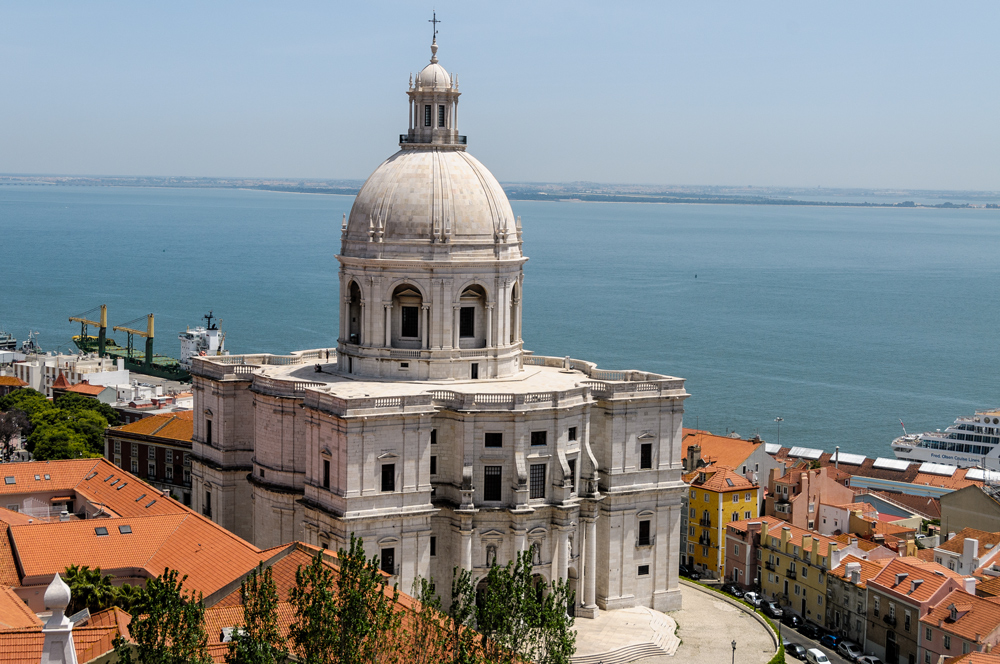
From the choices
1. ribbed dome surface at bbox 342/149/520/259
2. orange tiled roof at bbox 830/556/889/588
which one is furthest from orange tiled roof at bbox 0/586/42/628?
orange tiled roof at bbox 830/556/889/588

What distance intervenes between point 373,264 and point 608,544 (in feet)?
49.2

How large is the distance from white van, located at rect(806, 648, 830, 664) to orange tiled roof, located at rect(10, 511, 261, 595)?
24.2 metres

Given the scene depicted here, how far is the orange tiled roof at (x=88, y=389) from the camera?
105 m

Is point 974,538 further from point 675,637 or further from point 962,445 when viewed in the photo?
point 962,445

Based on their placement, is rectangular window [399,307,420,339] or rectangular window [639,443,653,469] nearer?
rectangular window [639,443,653,469]

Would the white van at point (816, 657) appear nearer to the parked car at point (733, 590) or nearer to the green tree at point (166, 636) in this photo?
the parked car at point (733, 590)

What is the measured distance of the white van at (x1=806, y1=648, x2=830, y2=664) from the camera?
5916cm

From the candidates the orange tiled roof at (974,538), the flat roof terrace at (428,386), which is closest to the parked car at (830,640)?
the orange tiled roof at (974,538)

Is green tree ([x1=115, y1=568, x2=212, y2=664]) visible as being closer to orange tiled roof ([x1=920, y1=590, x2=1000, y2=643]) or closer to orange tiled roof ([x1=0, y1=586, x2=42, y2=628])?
orange tiled roof ([x1=0, y1=586, x2=42, y2=628])

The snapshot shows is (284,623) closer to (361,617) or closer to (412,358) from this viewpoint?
(361,617)

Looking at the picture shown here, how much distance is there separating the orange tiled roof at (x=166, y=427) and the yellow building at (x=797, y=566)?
32.3 meters

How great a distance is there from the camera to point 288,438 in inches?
2267

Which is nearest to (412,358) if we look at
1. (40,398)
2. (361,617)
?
(361,617)

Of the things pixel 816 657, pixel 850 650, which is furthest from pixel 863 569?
pixel 816 657
